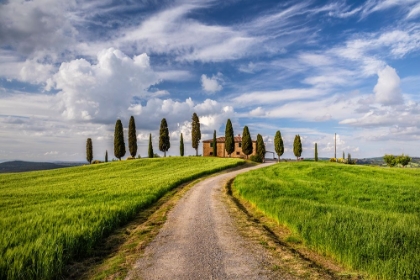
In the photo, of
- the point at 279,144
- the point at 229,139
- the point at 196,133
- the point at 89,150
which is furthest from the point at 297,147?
the point at 89,150

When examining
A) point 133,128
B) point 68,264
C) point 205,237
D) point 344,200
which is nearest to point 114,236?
point 68,264

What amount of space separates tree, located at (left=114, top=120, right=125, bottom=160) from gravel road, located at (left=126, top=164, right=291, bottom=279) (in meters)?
70.1

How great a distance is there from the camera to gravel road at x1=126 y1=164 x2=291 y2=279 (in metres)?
6.43

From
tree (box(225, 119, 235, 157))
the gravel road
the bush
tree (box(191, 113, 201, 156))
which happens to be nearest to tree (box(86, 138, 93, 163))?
tree (box(191, 113, 201, 156))

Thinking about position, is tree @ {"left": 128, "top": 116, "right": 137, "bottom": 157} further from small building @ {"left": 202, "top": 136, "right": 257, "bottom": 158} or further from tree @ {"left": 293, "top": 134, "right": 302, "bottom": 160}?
tree @ {"left": 293, "top": 134, "right": 302, "bottom": 160}

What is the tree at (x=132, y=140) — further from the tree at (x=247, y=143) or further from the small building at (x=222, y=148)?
the tree at (x=247, y=143)

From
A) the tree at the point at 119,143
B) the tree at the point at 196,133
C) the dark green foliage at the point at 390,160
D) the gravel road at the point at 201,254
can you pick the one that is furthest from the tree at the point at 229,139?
the gravel road at the point at 201,254

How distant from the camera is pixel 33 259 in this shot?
6.64 meters

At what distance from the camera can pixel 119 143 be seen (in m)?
77.9

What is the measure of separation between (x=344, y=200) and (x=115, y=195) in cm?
1731

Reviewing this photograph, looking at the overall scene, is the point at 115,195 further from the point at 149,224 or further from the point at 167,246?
the point at 167,246

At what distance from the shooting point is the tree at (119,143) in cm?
7781

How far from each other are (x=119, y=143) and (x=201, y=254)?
75334mm

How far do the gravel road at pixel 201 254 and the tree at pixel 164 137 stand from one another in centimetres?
7254
